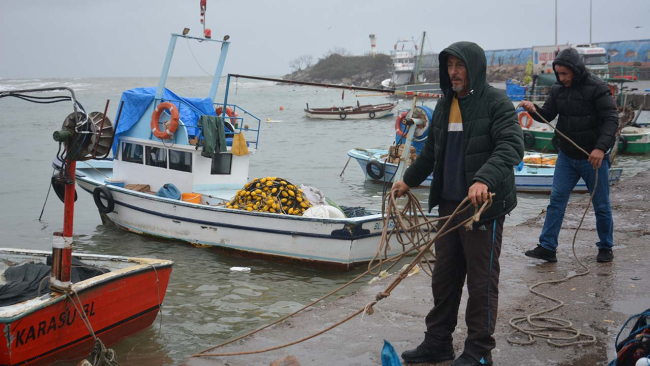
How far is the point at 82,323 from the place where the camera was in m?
5.36

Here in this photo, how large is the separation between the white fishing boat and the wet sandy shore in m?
A: 2.67

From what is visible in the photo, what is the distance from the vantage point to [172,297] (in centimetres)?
769

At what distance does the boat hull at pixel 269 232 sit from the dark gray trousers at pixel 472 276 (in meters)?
4.82

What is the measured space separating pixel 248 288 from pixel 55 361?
10.3 feet

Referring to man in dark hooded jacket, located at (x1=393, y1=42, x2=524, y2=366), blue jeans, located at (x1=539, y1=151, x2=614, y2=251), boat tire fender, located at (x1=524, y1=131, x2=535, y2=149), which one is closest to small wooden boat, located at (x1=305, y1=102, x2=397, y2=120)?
boat tire fender, located at (x1=524, y1=131, x2=535, y2=149)

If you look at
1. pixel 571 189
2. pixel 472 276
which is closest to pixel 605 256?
pixel 571 189

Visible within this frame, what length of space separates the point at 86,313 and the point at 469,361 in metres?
3.40

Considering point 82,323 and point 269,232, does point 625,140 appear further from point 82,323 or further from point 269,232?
point 82,323

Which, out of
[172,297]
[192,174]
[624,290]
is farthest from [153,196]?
[624,290]

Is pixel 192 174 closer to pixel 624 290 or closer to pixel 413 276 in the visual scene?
pixel 413 276

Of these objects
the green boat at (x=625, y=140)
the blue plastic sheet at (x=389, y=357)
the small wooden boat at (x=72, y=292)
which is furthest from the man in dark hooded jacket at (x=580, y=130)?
the green boat at (x=625, y=140)

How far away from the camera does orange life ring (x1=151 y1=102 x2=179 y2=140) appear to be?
10547 mm

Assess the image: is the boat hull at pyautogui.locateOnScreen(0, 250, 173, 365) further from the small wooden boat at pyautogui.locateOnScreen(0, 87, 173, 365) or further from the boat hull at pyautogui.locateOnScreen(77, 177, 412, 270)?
the boat hull at pyautogui.locateOnScreen(77, 177, 412, 270)

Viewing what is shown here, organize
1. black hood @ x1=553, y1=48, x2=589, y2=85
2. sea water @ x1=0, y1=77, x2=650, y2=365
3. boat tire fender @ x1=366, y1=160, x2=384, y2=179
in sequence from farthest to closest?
boat tire fender @ x1=366, y1=160, x2=384, y2=179 < sea water @ x1=0, y1=77, x2=650, y2=365 < black hood @ x1=553, y1=48, x2=589, y2=85
